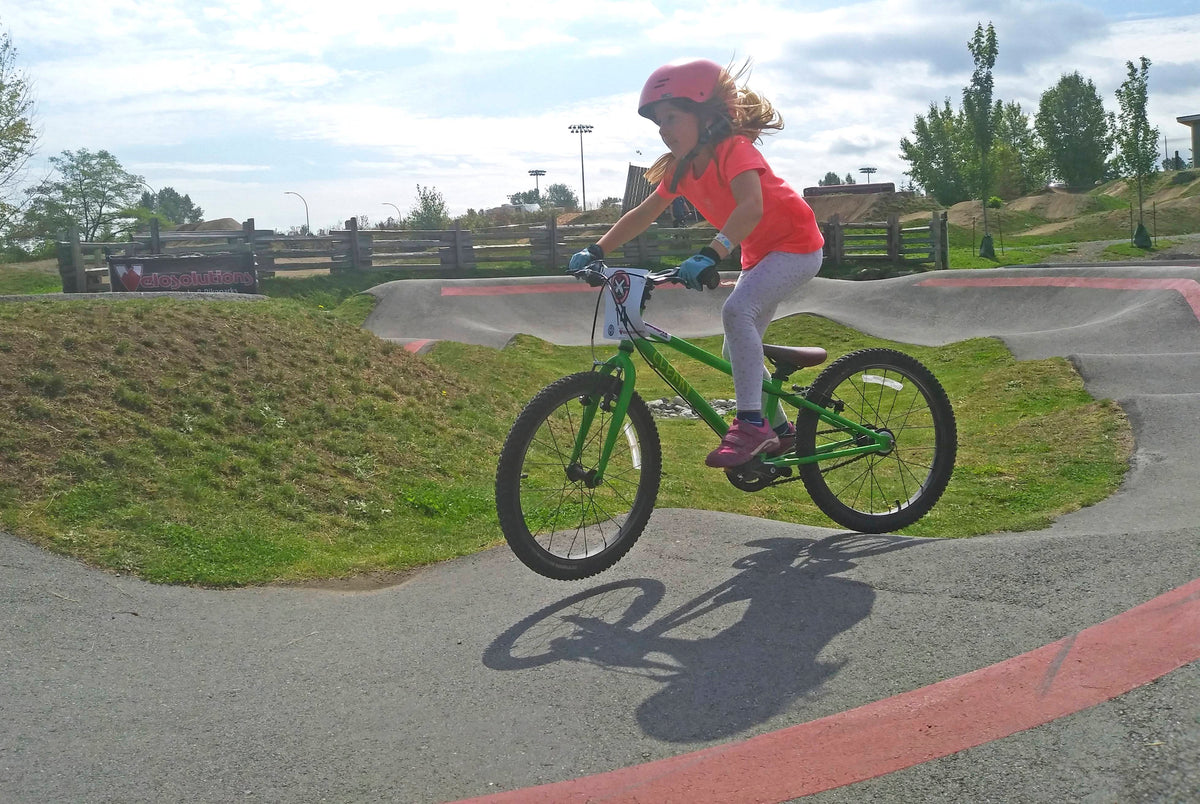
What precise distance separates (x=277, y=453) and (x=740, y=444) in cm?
392

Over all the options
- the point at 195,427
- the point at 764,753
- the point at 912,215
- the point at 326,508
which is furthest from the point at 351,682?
Answer: the point at 912,215

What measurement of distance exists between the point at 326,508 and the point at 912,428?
3.78m

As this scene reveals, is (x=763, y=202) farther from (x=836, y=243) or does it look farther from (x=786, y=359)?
(x=836, y=243)

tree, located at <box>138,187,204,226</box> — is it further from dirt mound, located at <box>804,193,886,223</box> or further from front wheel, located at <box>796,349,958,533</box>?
front wheel, located at <box>796,349,958,533</box>

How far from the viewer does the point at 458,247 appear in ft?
107

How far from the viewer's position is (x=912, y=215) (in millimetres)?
57719

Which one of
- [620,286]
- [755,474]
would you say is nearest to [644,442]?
[755,474]

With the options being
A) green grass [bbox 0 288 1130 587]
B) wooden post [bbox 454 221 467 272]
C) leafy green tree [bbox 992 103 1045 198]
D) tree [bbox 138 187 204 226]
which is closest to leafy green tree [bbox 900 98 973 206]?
leafy green tree [bbox 992 103 1045 198]

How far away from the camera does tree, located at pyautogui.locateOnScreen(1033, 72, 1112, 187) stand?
2781 inches

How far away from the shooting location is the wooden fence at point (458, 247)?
29625 millimetres

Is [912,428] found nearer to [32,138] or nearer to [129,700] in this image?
[129,700]

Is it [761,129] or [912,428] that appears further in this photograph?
[912,428]

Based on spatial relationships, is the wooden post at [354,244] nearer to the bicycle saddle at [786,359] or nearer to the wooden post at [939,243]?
the wooden post at [939,243]

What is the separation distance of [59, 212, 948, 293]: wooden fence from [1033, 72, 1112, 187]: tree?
1726 inches
